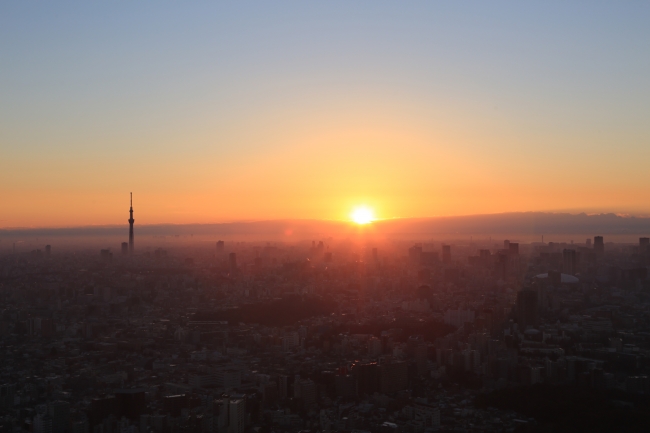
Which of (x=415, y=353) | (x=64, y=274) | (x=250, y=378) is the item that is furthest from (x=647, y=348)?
(x=64, y=274)

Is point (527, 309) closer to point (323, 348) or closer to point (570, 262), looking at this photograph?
point (323, 348)

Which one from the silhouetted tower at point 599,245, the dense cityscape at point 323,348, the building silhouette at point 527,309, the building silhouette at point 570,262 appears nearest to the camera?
the dense cityscape at point 323,348

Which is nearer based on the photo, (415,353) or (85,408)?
(85,408)

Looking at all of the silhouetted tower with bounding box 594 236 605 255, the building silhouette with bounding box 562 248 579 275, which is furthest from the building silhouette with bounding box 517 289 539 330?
the silhouetted tower with bounding box 594 236 605 255

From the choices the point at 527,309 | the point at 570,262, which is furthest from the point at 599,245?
the point at 527,309

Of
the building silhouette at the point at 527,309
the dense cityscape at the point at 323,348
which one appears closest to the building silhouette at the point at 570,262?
the dense cityscape at the point at 323,348

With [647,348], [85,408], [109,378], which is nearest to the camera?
[85,408]

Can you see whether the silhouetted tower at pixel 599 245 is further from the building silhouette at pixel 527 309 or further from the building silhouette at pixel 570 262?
the building silhouette at pixel 527 309

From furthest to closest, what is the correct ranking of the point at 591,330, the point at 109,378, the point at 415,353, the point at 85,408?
the point at 591,330 < the point at 415,353 < the point at 109,378 < the point at 85,408

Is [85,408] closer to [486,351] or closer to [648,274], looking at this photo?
[486,351]
